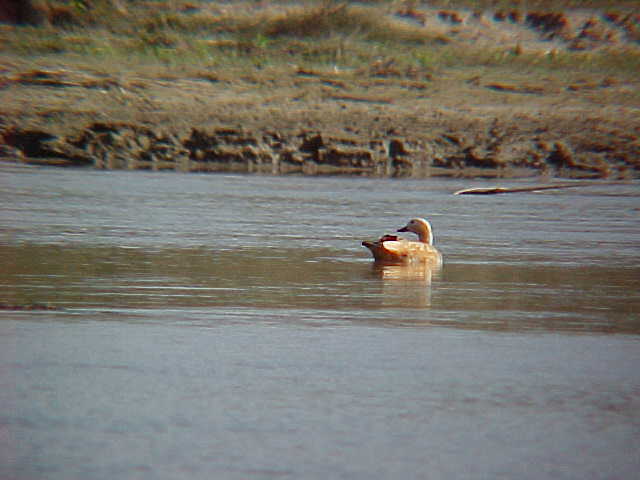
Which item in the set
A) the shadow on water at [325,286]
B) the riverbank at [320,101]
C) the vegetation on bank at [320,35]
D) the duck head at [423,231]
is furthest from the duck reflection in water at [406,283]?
the vegetation on bank at [320,35]

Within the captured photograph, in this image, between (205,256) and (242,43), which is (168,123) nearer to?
(242,43)

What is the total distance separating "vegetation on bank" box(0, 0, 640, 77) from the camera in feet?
85.2

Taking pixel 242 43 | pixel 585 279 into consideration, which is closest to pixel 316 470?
pixel 585 279

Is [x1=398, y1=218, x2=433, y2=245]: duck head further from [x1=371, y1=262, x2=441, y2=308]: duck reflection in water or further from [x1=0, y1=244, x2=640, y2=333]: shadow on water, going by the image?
[x1=371, y1=262, x2=441, y2=308]: duck reflection in water

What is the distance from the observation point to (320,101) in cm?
2403

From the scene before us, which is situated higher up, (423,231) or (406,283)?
(423,231)

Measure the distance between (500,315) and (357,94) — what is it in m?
16.3

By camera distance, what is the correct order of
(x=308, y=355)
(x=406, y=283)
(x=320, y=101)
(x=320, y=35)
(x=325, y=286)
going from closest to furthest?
(x=308, y=355) < (x=325, y=286) < (x=406, y=283) < (x=320, y=101) < (x=320, y=35)

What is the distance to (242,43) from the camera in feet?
86.9

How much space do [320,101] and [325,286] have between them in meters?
14.8

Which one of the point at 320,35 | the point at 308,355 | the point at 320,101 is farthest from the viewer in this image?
the point at 320,35

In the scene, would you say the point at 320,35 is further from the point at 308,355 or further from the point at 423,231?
the point at 308,355

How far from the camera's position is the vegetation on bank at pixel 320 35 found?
2597 centimetres

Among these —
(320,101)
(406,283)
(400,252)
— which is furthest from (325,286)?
(320,101)
